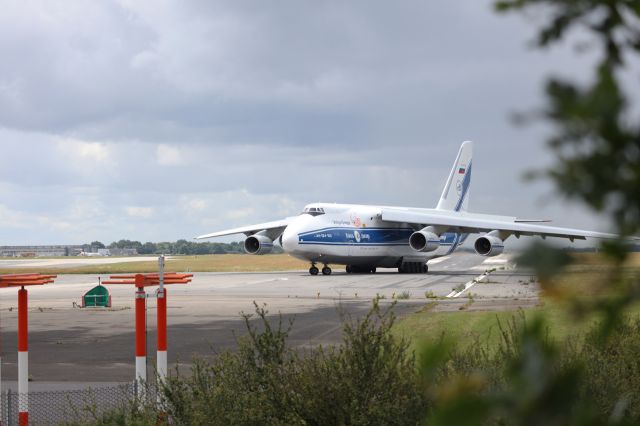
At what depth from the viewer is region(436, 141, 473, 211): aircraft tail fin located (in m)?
52.8

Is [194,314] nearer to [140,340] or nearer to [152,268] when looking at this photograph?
[140,340]

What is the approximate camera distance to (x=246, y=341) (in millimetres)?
7945

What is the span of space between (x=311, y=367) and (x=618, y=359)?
3457mm

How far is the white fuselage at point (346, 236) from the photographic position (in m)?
41.7

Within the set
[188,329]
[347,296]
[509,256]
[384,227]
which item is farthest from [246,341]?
[384,227]

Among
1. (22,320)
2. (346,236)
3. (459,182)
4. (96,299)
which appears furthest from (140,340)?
(459,182)

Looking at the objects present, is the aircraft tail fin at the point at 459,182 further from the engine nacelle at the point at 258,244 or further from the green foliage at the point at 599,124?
the green foliage at the point at 599,124

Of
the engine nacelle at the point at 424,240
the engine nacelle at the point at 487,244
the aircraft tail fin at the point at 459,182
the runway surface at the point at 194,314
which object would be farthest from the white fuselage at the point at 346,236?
the aircraft tail fin at the point at 459,182

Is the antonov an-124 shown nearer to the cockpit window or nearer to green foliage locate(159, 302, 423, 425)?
the cockpit window

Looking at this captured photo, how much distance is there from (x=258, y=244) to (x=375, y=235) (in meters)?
6.65

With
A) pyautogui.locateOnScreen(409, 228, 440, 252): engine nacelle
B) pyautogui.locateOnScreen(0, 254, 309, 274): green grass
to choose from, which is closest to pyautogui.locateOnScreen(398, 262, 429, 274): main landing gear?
pyautogui.locateOnScreen(409, 228, 440, 252): engine nacelle

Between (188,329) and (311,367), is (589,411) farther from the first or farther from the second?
(188,329)

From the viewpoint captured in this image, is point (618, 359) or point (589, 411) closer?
point (589, 411)

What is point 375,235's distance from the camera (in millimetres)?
43875
